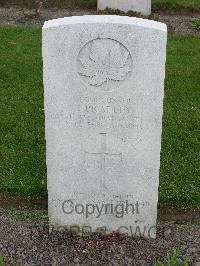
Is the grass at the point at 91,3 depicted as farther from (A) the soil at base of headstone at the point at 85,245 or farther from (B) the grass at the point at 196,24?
(A) the soil at base of headstone at the point at 85,245

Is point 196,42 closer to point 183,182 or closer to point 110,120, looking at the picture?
point 183,182

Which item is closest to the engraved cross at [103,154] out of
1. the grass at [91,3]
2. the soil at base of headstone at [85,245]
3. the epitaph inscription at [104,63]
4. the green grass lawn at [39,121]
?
the epitaph inscription at [104,63]

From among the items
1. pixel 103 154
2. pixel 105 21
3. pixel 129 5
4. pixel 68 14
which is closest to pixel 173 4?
pixel 129 5

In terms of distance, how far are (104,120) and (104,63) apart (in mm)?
413

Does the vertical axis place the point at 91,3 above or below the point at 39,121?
above

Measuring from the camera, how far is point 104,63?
11.8 ft

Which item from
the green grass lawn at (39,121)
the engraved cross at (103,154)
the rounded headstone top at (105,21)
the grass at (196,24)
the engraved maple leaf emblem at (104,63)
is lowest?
the green grass lawn at (39,121)

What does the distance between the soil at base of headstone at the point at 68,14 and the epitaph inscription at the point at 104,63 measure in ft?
20.1

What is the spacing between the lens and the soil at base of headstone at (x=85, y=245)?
4.00 meters

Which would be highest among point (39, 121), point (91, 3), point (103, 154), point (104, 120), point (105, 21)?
point (105, 21)

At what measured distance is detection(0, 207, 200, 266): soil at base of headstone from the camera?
3996mm

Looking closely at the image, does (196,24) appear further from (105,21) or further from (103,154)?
(105,21)

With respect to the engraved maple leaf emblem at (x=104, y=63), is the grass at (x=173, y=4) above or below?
below

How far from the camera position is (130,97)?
3.67 metres
